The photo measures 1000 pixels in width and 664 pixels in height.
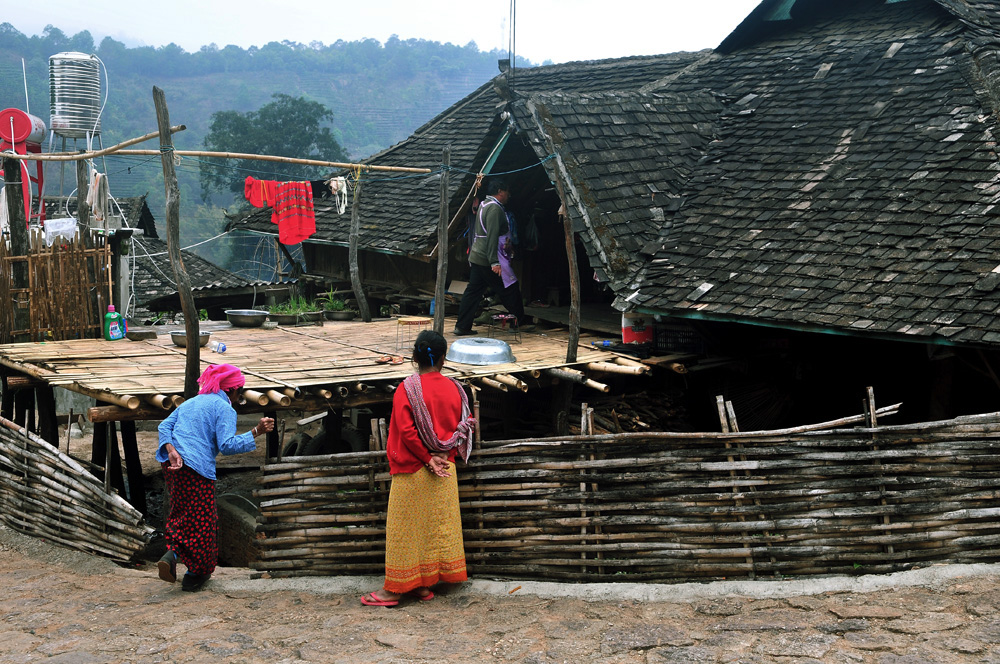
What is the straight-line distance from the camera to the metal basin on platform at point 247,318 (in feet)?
32.8

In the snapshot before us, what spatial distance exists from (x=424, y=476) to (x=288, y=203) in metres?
5.83

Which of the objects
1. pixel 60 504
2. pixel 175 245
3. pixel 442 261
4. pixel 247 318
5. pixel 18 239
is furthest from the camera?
pixel 247 318

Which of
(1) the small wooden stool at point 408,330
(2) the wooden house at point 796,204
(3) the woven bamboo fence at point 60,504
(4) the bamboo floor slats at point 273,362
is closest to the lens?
(3) the woven bamboo fence at point 60,504

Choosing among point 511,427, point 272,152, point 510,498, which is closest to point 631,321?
point 511,427

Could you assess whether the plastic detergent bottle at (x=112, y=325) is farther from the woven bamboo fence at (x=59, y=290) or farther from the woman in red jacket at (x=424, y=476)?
the woman in red jacket at (x=424, y=476)

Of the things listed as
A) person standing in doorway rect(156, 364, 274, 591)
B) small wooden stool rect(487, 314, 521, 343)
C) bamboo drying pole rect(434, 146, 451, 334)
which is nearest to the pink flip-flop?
person standing in doorway rect(156, 364, 274, 591)

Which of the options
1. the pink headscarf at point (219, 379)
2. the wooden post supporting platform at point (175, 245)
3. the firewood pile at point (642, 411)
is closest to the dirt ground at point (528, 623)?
the pink headscarf at point (219, 379)

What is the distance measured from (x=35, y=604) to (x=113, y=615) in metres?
0.77

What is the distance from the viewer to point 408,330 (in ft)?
32.2

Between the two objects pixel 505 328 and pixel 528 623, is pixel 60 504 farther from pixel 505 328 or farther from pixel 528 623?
pixel 505 328

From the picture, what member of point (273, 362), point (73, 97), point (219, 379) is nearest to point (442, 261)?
point (273, 362)

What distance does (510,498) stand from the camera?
543cm

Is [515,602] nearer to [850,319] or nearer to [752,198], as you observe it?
[850,319]

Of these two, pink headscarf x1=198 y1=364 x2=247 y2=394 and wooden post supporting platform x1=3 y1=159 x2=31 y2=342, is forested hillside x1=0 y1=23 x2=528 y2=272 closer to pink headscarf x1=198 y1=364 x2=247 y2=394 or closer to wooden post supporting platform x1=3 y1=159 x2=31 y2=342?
wooden post supporting platform x1=3 y1=159 x2=31 y2=342
